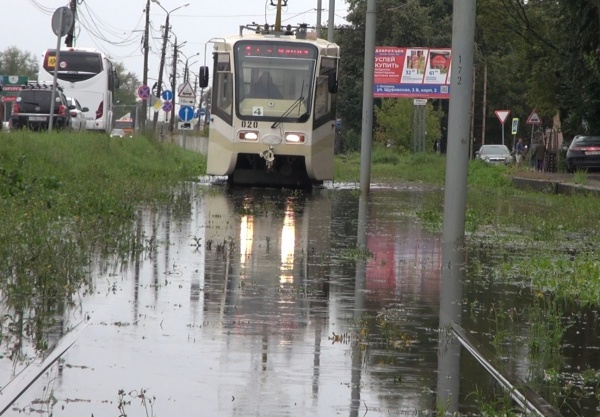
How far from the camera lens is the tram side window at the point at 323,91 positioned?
2558cm

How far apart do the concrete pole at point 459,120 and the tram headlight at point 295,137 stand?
11.3 m

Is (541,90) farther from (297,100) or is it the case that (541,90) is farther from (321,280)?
(321,280)

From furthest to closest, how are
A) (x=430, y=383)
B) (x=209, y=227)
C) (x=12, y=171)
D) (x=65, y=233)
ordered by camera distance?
(x=12, y=171)
(x=209, y=227)
(x=65, y=233)
(x=430, y=383)

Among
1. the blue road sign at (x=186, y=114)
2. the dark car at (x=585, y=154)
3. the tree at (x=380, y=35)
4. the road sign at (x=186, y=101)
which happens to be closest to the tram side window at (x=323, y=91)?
the dark car at (x=585, y=154)

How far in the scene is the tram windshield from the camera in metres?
25.3

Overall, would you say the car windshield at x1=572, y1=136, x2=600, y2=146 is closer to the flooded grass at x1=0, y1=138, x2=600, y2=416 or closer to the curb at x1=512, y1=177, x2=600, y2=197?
the curb at x1=512, y1=177, x2=600, y2=197

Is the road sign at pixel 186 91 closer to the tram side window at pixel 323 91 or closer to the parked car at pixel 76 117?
the parked car at pixel 76 117

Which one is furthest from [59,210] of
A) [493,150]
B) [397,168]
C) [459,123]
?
[493,150]

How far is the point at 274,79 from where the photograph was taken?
83.6 feet

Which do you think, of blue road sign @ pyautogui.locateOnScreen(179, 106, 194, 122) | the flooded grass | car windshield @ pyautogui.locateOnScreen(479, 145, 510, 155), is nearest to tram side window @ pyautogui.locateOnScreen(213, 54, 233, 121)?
the flooded grass

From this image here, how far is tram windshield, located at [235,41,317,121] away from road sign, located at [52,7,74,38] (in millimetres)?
3468

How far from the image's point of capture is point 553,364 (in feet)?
23.3

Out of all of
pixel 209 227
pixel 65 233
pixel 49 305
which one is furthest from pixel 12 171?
pixel 49 305

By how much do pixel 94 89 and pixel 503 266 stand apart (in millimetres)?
40064
